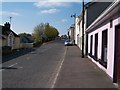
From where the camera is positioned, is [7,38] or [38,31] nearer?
[7,38]

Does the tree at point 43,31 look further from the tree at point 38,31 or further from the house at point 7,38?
the house at point 7,38

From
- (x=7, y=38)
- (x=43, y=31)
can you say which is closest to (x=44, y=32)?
(x=43, y=31)

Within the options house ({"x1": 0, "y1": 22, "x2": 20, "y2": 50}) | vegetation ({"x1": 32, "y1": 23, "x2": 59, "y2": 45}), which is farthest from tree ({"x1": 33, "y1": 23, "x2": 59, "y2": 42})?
house ({"x1": 0, "y1": 22, "x2": 20, "y2": 50})

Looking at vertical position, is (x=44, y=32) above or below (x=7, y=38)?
above

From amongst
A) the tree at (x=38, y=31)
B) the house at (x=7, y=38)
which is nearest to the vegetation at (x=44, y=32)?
the tree at (x=38, y=31)

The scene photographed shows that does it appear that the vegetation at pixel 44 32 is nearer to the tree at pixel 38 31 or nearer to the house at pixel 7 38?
the tree at pixel 38 31

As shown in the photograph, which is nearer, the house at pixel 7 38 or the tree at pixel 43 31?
the house at pixel 7 38

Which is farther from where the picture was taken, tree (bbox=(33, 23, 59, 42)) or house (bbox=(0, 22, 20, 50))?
tree (bbox=(33, 23, 59, 42))

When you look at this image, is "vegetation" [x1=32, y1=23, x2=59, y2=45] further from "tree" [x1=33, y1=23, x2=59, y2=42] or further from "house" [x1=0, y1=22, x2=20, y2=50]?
"house" [x1=0, y1=22, x2=20, y2=50]

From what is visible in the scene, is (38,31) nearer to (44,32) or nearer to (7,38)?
(44,32)

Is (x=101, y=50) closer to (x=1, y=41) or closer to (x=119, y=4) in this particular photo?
(x=119, y=4)

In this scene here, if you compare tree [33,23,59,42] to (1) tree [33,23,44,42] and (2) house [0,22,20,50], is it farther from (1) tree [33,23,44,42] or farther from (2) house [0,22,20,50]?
(2) house [0,22,20,50]

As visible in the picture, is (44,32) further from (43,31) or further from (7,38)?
(7,38)

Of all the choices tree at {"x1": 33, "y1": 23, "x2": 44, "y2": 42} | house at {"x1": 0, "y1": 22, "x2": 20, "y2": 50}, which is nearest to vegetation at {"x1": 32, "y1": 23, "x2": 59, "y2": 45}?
tree at {"x1": 33, "y1": 23, "x2": 44, "y2": 42}
